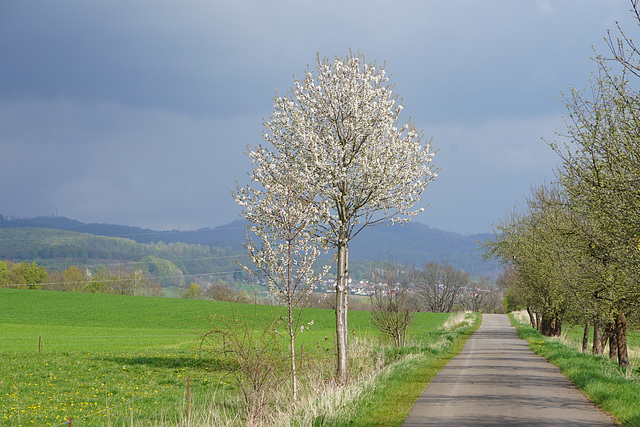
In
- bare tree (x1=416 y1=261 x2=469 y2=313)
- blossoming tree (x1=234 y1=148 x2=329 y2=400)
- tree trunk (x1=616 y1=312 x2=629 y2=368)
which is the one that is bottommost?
bare tree (x1=416 y1=261 x2=469 y2=313)

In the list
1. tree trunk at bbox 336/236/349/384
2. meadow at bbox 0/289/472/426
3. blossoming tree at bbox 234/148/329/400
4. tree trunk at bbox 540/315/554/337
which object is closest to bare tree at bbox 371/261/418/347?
meadow at bbox 0/289/472/426

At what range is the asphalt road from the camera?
10.6 meters

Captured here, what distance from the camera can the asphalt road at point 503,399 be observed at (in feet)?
34.9

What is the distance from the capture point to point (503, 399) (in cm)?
1315

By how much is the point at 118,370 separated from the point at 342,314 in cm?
1373

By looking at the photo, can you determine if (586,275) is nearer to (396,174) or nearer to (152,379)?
(396,174)

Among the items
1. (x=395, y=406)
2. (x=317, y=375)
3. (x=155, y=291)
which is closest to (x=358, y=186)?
(x=317, y=375)

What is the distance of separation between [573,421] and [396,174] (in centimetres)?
803

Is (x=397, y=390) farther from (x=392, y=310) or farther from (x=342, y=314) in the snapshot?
(x=392, y=310)

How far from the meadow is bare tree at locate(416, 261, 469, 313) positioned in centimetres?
7020

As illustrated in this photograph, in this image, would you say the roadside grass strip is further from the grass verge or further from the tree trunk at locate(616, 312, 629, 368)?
the grass verge

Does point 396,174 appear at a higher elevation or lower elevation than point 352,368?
higher

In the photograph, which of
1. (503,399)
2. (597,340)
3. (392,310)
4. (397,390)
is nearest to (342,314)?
(397,390)

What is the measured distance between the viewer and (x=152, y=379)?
72.0 feet
